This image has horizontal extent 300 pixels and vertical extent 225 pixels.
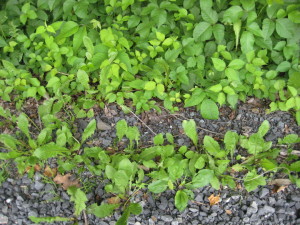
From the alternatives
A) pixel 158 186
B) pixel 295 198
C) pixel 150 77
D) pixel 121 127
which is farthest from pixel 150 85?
pixel 295 198

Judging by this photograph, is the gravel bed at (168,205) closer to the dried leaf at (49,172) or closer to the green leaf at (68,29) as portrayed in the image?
the dried leaf at (49,172)

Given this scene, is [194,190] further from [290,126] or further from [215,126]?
[290,126]

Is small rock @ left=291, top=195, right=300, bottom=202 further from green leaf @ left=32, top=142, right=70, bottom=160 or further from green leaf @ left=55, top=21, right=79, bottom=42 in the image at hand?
green leaf @ left=55, top=21, right=79, bottom=42

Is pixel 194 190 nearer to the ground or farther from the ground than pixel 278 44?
nearer to the ground

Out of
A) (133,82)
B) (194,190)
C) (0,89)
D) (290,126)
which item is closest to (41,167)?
(0,89)

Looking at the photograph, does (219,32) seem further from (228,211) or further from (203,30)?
(228,211)

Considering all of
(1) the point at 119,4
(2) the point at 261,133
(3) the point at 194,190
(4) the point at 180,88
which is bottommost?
(3) the point at 194,190
